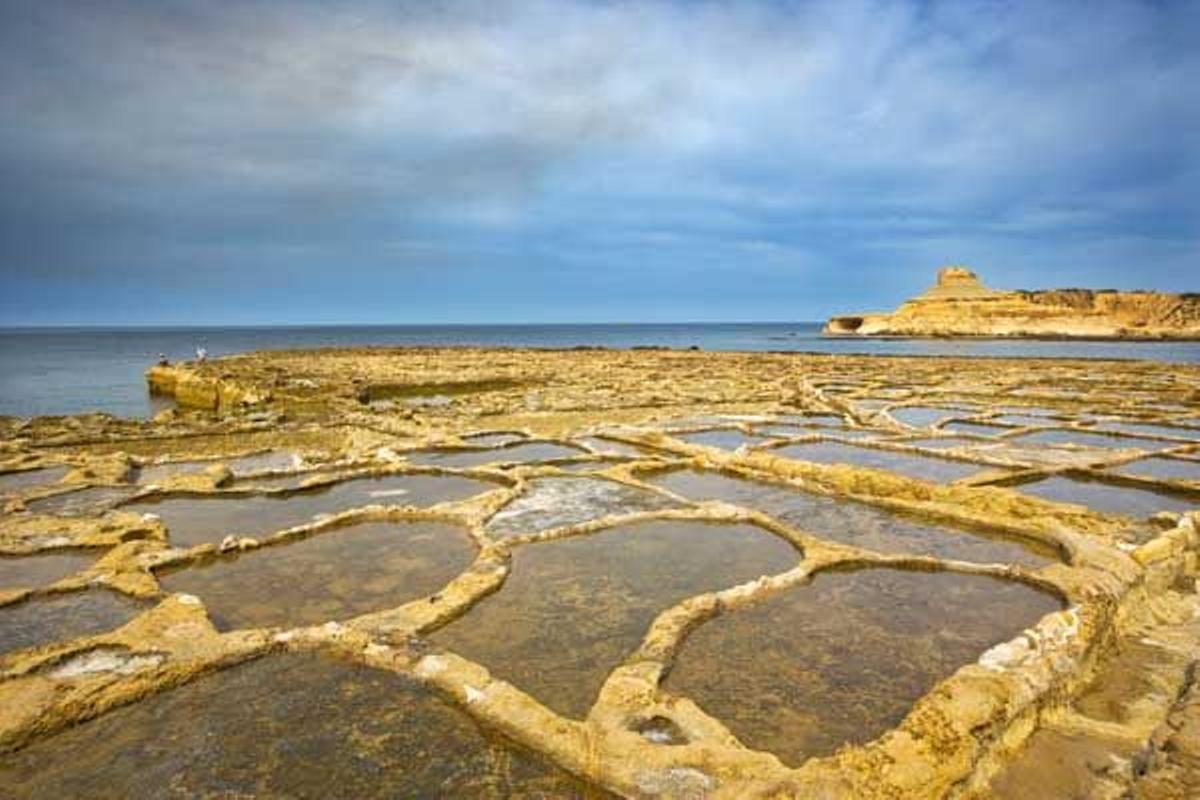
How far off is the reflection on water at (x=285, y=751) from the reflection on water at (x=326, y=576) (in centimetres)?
109

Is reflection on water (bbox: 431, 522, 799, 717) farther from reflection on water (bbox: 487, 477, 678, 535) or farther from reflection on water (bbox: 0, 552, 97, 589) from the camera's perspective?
reflection on water (bbox: 0, 552, 97, 589)

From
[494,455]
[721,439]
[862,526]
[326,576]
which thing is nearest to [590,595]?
[326,576]

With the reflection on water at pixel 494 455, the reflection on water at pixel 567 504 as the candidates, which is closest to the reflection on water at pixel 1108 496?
the reflection on water at pixel 567 504

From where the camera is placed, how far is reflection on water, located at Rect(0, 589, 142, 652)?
16.0ft

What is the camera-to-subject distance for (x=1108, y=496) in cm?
877

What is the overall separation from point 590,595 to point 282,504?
5.18 m

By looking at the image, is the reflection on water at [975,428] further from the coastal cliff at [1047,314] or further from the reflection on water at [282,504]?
the coastal cliff at [1047,314]

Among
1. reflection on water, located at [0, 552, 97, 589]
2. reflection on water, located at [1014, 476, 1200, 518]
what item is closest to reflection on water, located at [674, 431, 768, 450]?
reflection on water, located at [1014, 476, 1200, 518]

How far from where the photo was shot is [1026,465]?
9922 mm

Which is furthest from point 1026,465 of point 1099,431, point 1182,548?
point 1099,431

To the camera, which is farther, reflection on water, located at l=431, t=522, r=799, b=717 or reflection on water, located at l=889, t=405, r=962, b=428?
reflection on water, located at l=889, t=405, r=962, b=428

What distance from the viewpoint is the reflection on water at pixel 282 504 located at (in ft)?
25.1

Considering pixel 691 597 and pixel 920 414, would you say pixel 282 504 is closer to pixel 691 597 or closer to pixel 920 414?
pixel 691 597

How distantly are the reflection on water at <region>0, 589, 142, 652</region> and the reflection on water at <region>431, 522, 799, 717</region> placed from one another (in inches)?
104
